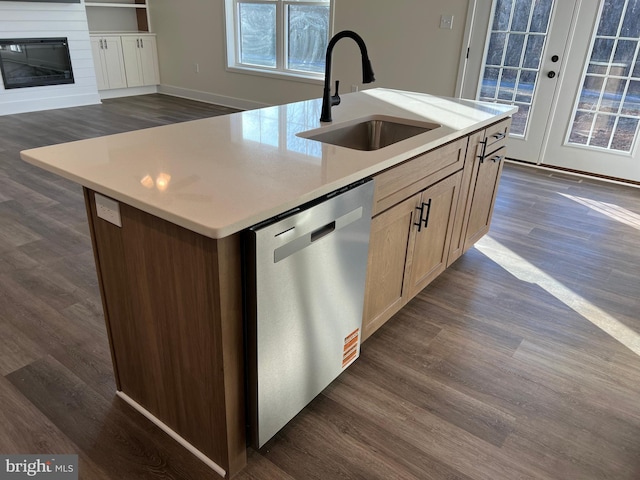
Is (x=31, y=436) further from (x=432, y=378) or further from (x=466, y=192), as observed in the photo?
(x=466, y=192)

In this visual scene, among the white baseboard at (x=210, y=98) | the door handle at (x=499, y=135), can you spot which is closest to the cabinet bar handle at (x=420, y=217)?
the door handle at (x=499, y=135)

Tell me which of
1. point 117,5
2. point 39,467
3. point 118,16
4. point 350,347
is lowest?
point 39,467

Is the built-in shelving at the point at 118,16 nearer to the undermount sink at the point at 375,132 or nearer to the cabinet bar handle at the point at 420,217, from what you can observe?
the undermount sink at the point at 375,132

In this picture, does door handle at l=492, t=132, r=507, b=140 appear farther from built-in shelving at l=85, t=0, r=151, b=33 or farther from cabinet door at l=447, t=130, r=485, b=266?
built-in shelving at l=85, t=0, r=151, b=33

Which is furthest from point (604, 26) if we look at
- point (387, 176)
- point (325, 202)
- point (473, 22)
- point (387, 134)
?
point (325, 202)

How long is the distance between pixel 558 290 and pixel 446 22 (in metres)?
3.18

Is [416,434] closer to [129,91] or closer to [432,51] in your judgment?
[432,51]

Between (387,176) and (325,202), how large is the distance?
1.37ft

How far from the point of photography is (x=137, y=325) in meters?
1.48

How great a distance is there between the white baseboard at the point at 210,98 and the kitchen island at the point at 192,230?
16.3 ft

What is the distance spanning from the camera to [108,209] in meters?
1.36

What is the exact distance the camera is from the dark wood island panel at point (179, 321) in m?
1.20

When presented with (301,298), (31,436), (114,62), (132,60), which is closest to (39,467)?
(31,436)

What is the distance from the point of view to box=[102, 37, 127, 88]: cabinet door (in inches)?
261
